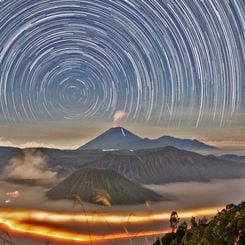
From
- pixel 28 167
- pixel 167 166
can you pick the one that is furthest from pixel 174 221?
pixel 28 167

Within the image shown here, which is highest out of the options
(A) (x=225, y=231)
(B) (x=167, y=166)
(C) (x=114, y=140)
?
(C) (x=114, y=140)

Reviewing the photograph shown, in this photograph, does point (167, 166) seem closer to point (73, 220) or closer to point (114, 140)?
point (114, 140)

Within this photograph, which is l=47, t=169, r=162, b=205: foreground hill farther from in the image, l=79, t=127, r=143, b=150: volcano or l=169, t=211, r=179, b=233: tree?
l=169, t=211, r=179, b=233: tree

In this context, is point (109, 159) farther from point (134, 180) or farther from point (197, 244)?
point (197, 244)

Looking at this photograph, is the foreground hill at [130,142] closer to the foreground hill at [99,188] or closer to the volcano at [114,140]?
the volcano at [114,140]

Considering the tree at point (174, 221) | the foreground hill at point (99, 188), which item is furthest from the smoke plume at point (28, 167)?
the tree at point (174, 221)
